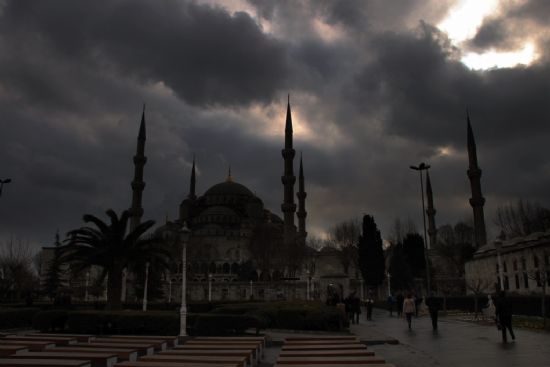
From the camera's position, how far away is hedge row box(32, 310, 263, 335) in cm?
1450

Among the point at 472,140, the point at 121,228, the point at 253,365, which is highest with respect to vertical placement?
the point at 472,140

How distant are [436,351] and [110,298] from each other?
1439 centimetres

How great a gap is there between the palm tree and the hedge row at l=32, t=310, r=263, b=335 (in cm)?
505

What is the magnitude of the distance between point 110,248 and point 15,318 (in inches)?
174

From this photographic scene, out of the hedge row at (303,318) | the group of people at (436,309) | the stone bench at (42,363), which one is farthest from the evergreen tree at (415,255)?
the stone bench at (42,363)

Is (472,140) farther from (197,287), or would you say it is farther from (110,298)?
(110,298)

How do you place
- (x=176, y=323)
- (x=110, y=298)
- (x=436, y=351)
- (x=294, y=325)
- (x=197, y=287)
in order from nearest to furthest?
(x=436, y=351) → (x=176, y=323) → (x=294, y=325) → (x=110, y=298) → (x=197, y=287)

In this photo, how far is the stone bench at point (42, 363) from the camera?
6.43 m

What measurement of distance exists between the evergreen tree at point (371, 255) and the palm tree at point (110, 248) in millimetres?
28459

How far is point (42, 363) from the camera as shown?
21.4 ft

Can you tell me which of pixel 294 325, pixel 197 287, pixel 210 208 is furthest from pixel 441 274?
pixel 294 325

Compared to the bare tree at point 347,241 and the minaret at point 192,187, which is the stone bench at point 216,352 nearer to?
the bare tree at point 347,241

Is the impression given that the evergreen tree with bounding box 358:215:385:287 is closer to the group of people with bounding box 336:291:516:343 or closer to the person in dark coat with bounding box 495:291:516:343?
the group of people with bounding box 336:291:516:343

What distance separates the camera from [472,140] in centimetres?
6212
